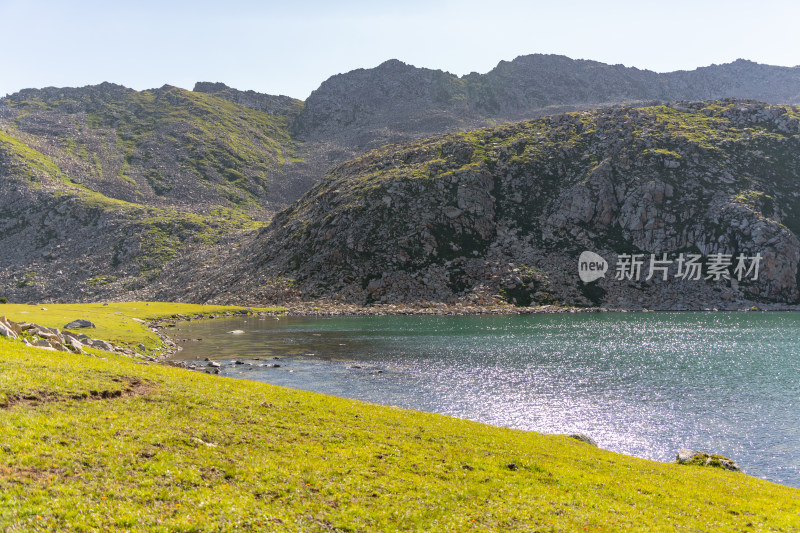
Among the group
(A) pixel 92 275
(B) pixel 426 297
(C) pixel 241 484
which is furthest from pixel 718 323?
(A) pixel 92 275

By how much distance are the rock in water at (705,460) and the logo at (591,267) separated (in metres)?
114

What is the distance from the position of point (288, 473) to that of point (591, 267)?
449ft

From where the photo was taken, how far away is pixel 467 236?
151 metres

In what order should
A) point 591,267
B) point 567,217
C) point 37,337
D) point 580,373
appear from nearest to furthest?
point 37,337
point 580,373
point 591,267
point 567,217

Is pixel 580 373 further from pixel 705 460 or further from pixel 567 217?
pixel 567 217

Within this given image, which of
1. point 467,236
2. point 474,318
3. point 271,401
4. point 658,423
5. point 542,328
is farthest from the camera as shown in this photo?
point 467,236

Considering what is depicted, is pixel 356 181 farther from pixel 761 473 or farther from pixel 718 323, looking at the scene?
pixel 761 473

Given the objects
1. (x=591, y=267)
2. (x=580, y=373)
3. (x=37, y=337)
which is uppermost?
(x=591, y=267)

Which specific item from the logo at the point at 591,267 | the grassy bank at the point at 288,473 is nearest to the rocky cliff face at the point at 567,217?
the logo at the point at 591,267

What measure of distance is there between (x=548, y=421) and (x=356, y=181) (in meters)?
148

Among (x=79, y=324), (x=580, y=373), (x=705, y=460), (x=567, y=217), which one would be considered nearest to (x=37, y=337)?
(x=79, y=324)

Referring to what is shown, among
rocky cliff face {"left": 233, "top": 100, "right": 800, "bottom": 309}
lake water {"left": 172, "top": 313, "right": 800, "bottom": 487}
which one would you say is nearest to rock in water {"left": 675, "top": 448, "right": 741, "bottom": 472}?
lake water {"left": 172, "top": 313, "right": 800, "bottom": 487}

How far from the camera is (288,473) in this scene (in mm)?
18359

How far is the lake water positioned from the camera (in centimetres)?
3766
